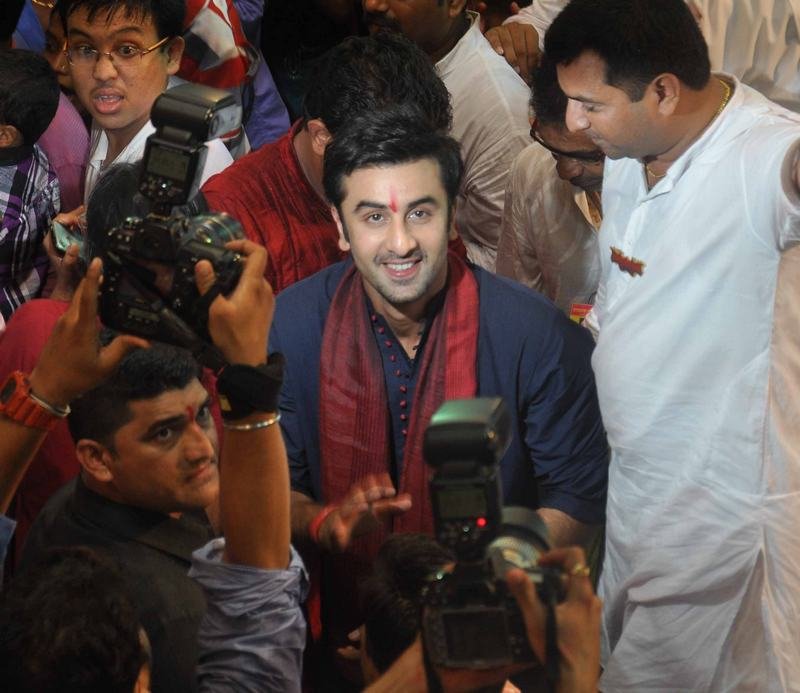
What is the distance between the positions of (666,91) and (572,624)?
51.8 inches

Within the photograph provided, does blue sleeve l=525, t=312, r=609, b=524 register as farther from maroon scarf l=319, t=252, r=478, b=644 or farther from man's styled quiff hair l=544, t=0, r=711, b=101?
man's styled quiff hair l=544, t=0, r=711, b=101

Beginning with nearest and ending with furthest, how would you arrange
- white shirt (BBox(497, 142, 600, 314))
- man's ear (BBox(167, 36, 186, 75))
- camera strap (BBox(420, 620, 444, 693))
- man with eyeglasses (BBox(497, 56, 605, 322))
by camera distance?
camera strap (BBox(420, 620, 444, 693)) < man with eyeglasses (BBox(497, 56, 605, 322)) < white shirt (BBox(497, 142, 600, 314)) < man's ear (BBox(167, 36, 186, 75))

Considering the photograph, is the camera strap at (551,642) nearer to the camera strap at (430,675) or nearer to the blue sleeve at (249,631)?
the camera strap at (430,675)

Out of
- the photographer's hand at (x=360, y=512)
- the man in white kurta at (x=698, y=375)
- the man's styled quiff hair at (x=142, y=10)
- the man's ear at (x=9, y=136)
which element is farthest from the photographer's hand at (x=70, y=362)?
the man's styled quiff hair at (x=142, y=10)

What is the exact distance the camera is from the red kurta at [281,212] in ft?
11.0

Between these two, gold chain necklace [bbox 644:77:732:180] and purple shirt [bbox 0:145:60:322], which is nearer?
gold chain necklace [bbox 644:77:732:180]

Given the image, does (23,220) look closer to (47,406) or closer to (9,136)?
(9,136)

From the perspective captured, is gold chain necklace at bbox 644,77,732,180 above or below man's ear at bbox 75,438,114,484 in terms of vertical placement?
above

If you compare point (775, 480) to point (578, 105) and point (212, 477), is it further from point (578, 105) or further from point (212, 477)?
point (212, 477)

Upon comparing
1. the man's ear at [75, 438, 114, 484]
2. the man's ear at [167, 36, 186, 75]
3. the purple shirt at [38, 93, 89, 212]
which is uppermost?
the man's ear at [167, 36, 186, 75]

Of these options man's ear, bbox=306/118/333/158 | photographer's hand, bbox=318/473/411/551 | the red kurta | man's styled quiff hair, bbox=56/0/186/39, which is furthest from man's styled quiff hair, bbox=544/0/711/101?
man's styled quiff hair, bbox=56/0/186/39

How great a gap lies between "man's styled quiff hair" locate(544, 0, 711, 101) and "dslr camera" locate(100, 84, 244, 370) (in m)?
0.94

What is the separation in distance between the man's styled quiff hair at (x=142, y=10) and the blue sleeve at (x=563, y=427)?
1.62m

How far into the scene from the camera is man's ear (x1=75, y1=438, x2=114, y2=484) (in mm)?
2611
